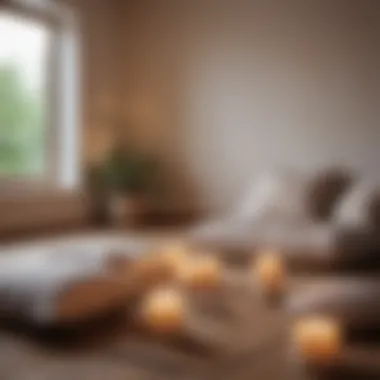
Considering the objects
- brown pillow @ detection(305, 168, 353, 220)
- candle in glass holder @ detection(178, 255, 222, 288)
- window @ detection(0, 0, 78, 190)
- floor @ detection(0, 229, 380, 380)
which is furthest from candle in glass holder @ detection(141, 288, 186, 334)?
window @ detection(0, 0, 78, 190)

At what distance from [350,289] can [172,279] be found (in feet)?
1.43

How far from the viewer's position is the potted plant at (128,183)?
14.2 feet

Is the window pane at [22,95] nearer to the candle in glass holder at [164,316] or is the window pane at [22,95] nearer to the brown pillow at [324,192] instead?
the brown pillow at [324,192]

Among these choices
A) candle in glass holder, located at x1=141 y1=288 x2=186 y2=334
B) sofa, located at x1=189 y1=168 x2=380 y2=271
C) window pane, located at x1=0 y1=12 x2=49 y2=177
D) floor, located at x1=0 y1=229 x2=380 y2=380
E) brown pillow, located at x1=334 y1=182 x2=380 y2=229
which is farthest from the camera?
window pane, located at x1=0 y1=12 x2=49 y2=177

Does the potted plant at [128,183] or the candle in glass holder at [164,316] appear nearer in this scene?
the candle in glass holder at [164,316]

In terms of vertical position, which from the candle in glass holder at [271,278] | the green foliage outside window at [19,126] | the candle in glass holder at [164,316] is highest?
the green foliage outside window at [19,126]

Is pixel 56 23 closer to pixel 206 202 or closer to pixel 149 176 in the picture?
pixel 149 176

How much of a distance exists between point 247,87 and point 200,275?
2.97 m

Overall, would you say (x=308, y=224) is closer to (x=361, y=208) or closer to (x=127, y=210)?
(x=361, y=208)

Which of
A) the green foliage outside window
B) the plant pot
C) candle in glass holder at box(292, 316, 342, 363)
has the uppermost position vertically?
the green foliage outside window

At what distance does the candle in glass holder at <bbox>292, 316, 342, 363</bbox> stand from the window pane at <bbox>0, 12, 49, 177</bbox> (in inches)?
120

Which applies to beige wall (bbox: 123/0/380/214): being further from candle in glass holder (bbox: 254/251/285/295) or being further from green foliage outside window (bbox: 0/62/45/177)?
candle in glass holder (bbox: 254/251/285/295)

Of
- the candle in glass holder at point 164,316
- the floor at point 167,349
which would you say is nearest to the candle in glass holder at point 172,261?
the floor at point 167,349

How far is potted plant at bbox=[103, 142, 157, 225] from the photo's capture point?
4320 mm
